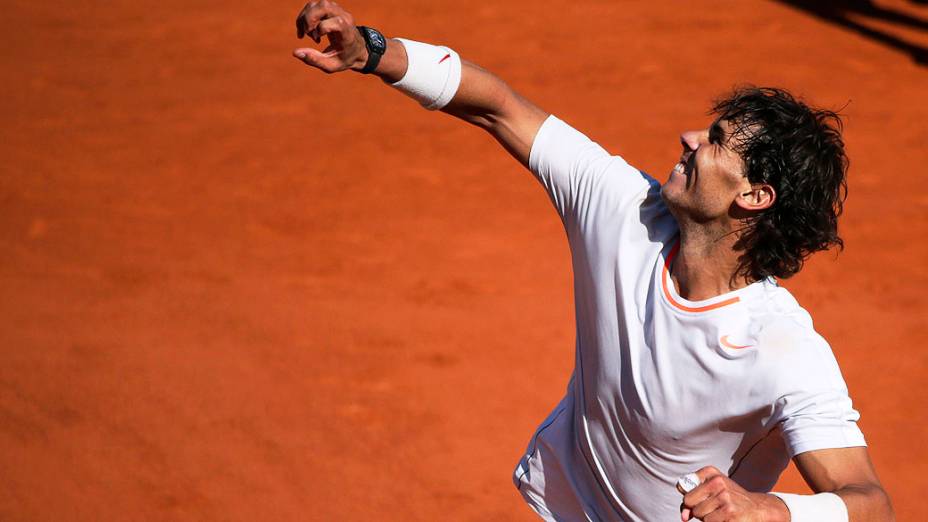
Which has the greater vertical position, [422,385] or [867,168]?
[867,168]

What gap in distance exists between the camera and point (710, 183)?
2.46 meters

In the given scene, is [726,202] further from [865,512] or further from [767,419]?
[865,512]

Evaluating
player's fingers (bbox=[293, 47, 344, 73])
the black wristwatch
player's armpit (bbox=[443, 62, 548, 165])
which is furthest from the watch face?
player's armpit (bbox=[443, 62, 548, 165])

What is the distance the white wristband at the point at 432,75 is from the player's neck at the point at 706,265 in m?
0.78

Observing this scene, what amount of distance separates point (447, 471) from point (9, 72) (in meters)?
6.12

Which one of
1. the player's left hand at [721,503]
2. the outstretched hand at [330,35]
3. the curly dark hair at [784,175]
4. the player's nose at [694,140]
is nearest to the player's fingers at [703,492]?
the player's left hand at [721,503]

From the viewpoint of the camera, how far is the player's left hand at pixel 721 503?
1.87m

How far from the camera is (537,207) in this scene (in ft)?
22.1

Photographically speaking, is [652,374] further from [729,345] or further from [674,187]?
[674,187]

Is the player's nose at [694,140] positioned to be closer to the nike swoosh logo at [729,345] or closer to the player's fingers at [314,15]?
the nike swoosh logo at [729,345]

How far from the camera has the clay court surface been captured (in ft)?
15.4

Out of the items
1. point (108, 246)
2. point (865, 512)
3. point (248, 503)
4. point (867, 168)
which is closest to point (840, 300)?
point (867, 168)

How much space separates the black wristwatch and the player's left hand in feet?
4.73

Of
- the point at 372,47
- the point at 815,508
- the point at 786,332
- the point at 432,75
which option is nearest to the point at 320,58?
the point at 372,47
